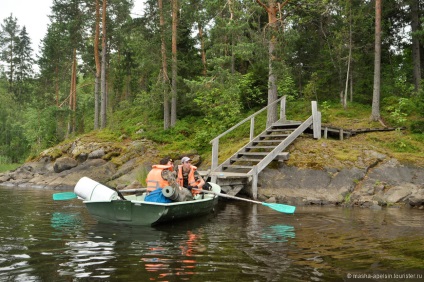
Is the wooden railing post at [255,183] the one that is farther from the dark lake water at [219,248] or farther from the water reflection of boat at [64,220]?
the water reflection of boat at [64,220]

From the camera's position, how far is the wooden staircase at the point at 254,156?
1315 centimetres

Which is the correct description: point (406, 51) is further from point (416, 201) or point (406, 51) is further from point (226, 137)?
point (416, 201)

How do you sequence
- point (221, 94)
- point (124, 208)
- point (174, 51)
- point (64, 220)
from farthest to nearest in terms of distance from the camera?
point (174, 51)
point (221, 94)
point (64, 220)
point (124, 208)

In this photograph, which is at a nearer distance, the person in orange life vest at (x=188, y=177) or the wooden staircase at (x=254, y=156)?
the person in orange life vest at (x=188, y=177)

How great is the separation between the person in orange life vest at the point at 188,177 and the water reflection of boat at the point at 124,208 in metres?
1.48

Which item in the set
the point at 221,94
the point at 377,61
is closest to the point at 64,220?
the point at 221,94

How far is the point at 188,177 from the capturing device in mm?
10609

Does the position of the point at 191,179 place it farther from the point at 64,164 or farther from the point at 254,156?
the point at 64,164

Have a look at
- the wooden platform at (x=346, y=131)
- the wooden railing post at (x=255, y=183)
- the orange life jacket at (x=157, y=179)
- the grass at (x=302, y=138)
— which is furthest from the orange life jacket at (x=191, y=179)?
the wooden platform at (x=346, y=131)

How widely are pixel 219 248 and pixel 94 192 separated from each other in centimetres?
366

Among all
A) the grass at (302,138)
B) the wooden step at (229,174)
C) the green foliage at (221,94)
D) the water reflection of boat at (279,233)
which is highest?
the green foliage at (221,94)

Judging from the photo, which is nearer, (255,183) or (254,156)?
(255,183)

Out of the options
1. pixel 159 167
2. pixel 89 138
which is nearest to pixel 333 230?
pixel 159 167

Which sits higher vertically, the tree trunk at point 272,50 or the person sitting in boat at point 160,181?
the tree trunk at point 272,50
